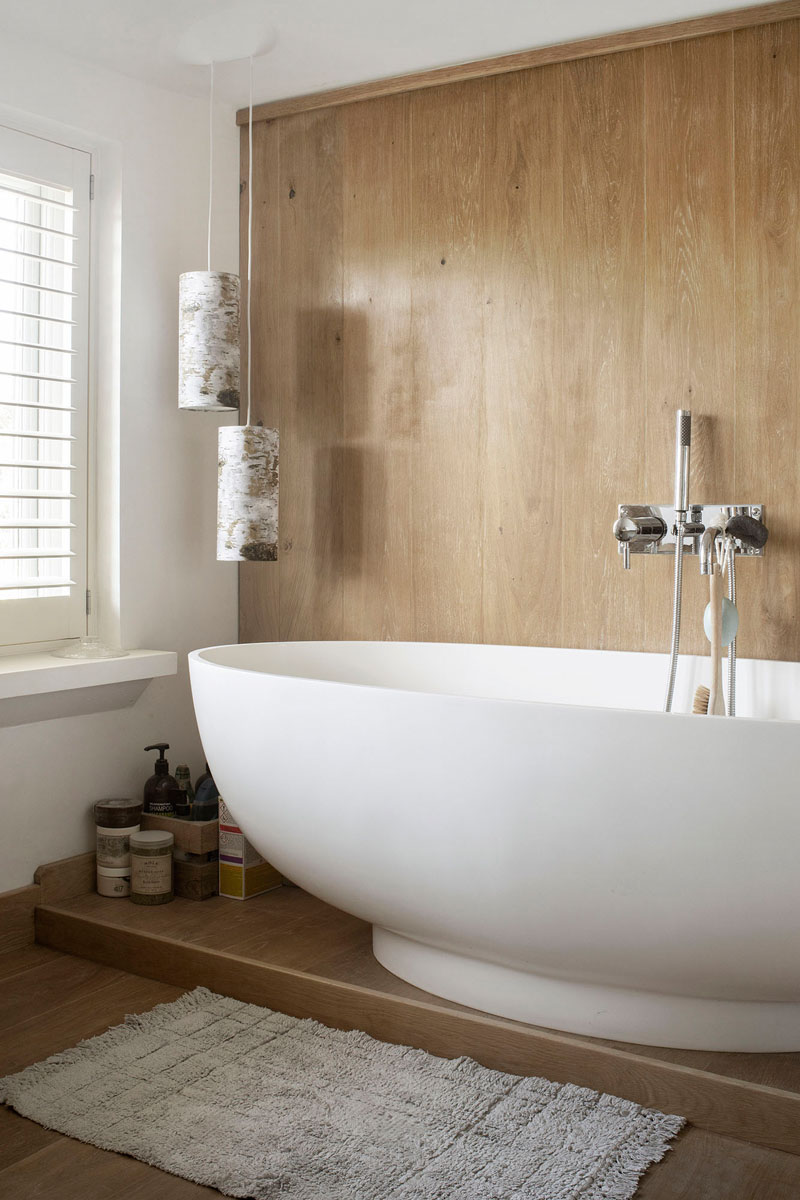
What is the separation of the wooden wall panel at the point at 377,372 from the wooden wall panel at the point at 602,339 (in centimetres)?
44

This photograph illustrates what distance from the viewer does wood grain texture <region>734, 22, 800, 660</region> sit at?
2.25 m

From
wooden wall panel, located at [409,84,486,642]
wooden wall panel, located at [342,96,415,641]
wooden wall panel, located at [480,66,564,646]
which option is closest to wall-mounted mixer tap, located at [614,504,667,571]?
Answer: wooden wall panel, located at [480,66,564,646]

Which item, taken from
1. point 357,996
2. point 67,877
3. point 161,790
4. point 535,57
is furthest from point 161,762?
point 535,57

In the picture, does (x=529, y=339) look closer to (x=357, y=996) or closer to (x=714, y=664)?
(x=714, y=664)

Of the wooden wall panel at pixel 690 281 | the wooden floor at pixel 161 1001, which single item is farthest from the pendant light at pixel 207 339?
the wooden floor at pixel 161 1001

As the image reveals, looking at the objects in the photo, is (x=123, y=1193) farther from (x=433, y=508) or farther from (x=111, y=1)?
(x=111, y=1)

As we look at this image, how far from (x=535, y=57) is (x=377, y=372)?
83cm

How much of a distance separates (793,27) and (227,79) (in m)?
1.37

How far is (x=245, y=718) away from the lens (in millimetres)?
1979

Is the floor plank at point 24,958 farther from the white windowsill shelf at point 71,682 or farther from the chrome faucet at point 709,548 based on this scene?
the chrome faucet at point 709,548

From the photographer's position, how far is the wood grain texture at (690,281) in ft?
7.64

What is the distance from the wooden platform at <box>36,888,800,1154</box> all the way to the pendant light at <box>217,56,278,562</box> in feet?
2.79

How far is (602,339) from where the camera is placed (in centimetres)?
248

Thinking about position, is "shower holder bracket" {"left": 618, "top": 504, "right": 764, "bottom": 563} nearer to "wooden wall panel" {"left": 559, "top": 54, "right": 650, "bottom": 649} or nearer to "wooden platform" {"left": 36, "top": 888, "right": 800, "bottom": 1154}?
"wooden wall panel" {"left": 559, "top": 54, "right": 650, "bottom": 649}
